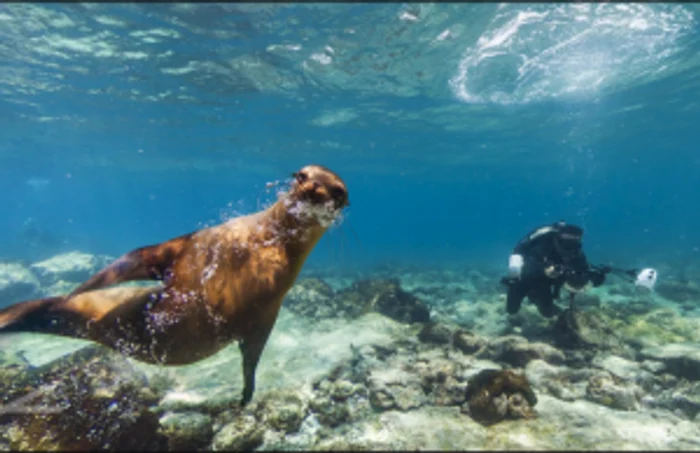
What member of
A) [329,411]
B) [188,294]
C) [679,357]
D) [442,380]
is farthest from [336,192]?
[679,357]

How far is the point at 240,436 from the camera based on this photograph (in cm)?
332

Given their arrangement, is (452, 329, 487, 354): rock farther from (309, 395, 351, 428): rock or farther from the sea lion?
the sea lion

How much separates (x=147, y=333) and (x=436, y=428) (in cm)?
277

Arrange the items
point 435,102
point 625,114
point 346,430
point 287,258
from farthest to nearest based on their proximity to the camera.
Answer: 1. point 625,114
2. point 435,102
3. point 346,430
4. point 287,258

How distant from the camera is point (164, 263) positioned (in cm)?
300

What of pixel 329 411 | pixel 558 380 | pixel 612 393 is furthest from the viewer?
pixel 558 380

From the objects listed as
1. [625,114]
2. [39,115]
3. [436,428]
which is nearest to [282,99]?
[39,115]

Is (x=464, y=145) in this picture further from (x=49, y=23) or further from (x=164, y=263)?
(x=164, y=263)

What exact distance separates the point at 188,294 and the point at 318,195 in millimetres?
1313

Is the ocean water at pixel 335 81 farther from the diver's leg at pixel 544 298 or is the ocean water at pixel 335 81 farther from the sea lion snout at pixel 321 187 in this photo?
the diver's leg at pixel 544 298

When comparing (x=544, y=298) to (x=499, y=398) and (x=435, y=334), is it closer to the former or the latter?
(x=435, y=334)

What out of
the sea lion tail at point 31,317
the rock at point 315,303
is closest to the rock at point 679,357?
the rock at point 315,303

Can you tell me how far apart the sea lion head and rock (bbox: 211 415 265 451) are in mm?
2075

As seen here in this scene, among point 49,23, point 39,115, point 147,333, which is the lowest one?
point 147,333
